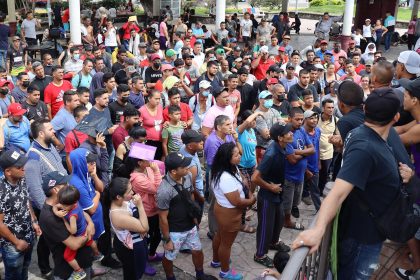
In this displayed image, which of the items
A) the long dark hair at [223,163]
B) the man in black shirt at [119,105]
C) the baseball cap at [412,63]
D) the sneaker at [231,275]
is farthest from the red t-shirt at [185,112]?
the baseball cap at [412,63]

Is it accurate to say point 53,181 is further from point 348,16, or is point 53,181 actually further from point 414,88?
point 348,16

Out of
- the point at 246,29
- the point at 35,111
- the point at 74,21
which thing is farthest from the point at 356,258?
the point at 246,29

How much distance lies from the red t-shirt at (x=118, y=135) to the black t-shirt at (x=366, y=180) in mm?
3768

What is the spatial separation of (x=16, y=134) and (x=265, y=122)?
341cm

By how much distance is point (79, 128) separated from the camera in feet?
18.5

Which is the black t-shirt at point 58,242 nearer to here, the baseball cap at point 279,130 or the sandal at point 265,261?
the sandal at point 265,261

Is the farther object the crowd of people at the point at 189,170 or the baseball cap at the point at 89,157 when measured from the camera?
the baseball cap at the point at 89,157

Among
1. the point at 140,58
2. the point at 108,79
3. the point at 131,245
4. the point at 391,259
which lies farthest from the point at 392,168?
the point at 140,58

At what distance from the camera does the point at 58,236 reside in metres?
4.06

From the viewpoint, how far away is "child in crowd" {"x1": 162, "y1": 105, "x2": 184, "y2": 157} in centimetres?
658

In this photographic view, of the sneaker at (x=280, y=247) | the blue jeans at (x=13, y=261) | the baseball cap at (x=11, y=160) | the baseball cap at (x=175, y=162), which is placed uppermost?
the baseball cap at (x=11, y=160)

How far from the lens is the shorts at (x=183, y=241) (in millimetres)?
4699

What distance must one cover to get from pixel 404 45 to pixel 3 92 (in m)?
20.0

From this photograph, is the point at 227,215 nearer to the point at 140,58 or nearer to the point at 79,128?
the point at 79,128
